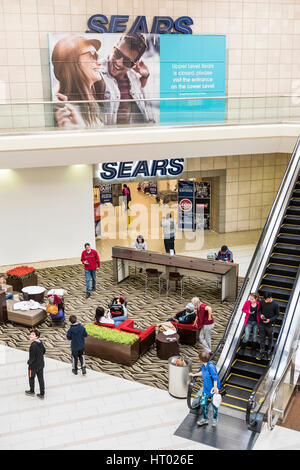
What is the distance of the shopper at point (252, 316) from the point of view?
9273 mm

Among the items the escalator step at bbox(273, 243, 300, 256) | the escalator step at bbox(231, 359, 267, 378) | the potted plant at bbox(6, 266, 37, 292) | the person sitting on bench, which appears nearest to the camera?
the escalator step at bbox(231, 359, 267, 378)

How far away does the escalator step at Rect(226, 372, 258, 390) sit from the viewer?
29.4 ft

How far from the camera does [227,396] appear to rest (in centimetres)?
880

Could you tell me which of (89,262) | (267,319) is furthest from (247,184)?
(267,319)

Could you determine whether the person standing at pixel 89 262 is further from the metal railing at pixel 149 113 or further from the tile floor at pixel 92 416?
the tile floor at pixel 92 416

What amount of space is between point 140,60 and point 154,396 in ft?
36.2

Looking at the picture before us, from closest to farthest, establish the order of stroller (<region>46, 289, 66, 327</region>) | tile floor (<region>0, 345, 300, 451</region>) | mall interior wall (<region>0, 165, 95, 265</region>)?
tile floor (<region>0, 345, 300, 451</region>), stroller (<region>46, 289, 66, 327</region>), mall interior wall (<region>0, 165, 95, 265</region>)

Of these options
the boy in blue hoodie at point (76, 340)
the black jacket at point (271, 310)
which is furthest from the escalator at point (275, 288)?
the boy in blue hoodie at point (76, 340)

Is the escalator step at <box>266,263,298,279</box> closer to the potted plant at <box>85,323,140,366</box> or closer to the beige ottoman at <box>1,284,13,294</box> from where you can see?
the potted plant at <box>85,323,140,366</box>

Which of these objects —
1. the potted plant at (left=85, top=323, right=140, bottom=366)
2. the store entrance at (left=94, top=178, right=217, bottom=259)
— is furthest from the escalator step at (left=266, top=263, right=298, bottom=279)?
the store entrance at (left=94, top=178, right=217, bottom=259)

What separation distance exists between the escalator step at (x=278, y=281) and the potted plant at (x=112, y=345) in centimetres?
298

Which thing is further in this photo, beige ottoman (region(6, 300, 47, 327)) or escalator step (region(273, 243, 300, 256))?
beige ottoman (region(6, 300, 47, 327))

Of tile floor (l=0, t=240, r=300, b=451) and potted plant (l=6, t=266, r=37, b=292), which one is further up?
potted plant (l=6, t=266, r=37, b=292)
